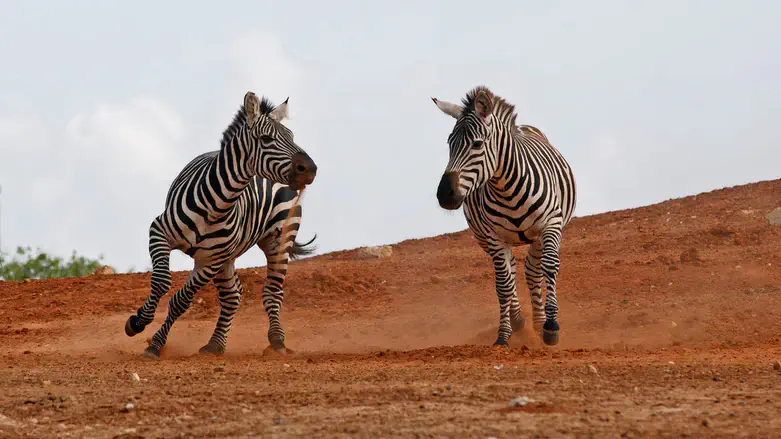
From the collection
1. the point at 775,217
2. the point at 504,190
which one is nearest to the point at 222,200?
the point at 504,190

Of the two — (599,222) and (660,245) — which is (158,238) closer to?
(660,245)

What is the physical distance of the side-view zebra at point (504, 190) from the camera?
9.21 m

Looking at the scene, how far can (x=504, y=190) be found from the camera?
983 cm

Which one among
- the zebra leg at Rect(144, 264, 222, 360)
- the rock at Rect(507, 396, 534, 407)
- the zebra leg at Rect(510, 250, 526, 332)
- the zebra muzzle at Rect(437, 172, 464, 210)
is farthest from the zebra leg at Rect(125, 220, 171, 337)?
the rock at Rect(507, 396, 534, 407)

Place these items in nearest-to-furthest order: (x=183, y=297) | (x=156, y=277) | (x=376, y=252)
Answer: (x=156, y=277) → (x=183, y=297) → (x=376, y=252)

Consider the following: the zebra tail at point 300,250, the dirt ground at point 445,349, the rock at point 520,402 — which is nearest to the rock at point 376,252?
the dirt ground at point 445,349

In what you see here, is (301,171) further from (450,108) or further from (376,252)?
(376,252)

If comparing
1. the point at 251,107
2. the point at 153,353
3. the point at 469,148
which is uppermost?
the point at 251,107

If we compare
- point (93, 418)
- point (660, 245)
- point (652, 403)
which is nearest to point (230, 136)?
point (93, 418)

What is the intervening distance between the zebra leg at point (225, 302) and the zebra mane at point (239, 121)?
149 centimetres

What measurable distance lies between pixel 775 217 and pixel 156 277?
469 inches

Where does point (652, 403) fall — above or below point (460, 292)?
below

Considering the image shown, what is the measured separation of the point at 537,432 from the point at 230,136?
598 cm

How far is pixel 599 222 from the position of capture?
789 inches
